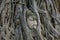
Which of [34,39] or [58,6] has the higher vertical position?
[58,6]

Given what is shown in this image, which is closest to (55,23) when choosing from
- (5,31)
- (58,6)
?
(58,6)

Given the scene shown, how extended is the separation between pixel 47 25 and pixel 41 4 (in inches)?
6.5

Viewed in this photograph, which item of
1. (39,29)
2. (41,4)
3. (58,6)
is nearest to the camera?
(39,29)

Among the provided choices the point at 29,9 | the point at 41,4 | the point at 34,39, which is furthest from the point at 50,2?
the point at 34,39

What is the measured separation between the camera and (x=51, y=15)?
5.39 ft

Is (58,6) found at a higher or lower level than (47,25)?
higher

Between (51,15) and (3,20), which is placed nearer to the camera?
(3,20)

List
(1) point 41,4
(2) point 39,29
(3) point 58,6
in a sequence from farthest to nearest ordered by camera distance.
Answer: (3) point 58,6 < (1) point 41,4 < (2) point 39,29

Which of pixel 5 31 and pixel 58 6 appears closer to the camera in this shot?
pixel 5 31

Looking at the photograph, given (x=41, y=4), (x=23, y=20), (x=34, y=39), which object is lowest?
(x=34, y=39)

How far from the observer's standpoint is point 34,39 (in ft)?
4.91

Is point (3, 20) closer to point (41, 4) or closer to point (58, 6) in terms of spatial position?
point (41, 4)

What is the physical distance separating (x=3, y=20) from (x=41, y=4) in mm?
306

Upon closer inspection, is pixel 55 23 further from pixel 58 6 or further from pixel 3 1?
pixel 3 1
